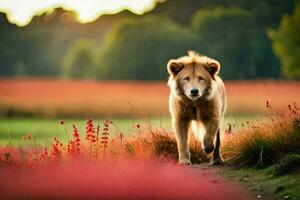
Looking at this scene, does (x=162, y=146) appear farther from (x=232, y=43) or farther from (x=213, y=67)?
(x=232, y=43)

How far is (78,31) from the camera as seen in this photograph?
56.1 meters

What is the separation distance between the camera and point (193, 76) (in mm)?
8203

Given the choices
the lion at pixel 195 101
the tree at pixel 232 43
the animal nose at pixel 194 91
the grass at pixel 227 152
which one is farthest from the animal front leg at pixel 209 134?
the tree at pixel 232 43

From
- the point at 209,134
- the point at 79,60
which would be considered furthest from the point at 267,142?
the point at 79,60

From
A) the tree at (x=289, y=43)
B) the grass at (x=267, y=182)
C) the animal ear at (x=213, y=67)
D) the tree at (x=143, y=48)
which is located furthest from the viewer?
the tree at (x=143, y=48)

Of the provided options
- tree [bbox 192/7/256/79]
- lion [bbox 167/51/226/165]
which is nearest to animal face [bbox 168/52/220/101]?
lion [bbox 167/51/226/165]

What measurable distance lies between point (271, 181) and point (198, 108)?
157 cm

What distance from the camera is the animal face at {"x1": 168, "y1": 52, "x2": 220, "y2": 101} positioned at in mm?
8117

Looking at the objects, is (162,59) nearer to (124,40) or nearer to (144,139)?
(124,40)

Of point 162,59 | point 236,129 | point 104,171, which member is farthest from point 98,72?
point 104,171

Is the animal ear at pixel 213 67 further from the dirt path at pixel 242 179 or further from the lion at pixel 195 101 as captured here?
the dirt path at pixel 242 179

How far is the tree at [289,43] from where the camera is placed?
3334cm

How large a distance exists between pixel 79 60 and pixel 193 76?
5214 centimetres

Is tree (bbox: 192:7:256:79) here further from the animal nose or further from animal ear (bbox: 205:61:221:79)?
the animal nose
